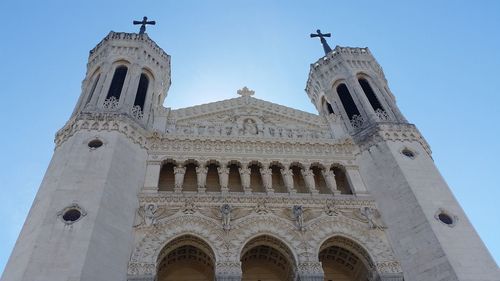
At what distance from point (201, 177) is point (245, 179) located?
1896mm

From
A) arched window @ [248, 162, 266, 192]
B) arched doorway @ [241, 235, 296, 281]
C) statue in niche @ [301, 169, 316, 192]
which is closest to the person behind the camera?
arched doorway @ [241, 235, 296, 281]

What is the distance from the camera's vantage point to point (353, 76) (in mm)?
25391

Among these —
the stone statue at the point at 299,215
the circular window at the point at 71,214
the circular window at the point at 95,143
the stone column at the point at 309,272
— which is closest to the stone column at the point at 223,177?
the stone statue at the point at 299,215

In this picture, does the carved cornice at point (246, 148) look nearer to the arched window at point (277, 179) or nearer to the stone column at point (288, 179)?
the arched window at point (277, 179)

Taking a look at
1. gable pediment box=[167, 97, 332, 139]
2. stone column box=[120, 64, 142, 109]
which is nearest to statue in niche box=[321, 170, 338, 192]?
gable pediment box=[167, 97, 332, 139]

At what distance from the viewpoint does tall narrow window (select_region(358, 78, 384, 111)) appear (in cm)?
2389

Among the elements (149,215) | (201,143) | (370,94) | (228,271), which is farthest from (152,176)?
(370,94)

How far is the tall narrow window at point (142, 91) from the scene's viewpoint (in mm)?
22844

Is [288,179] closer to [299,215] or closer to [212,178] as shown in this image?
[299,215]

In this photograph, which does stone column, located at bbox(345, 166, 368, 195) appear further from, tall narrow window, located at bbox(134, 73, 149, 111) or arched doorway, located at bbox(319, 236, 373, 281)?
tall narrow window, located at bbox(134, 73, 149, 111)

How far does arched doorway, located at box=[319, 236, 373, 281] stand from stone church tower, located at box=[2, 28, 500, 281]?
55mm

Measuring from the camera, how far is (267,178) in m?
19.3

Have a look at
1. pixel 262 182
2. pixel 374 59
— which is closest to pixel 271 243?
pixel 262 182

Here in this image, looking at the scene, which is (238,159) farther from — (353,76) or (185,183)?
(353,76)
